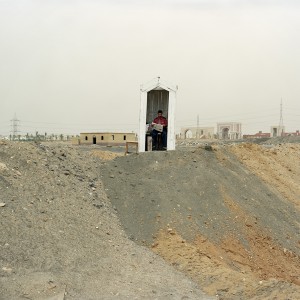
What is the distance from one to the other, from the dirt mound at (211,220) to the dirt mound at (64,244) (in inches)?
18.2

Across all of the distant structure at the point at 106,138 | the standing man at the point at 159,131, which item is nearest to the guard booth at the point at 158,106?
the standing man at the point at 159,131

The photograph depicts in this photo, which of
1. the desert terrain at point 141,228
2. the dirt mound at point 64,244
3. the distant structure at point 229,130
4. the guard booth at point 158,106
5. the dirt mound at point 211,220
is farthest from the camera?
the distant structure at point 229,130

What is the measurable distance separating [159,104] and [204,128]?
43.0 metres

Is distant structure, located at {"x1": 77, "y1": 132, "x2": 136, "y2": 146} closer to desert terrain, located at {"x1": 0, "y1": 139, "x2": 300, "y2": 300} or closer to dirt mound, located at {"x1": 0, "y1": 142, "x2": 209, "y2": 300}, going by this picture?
desert terrain, located at {"x1": 0, "y1": 139, "x2": 300, "y2": 300}

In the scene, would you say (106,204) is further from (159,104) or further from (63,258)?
(159,104)

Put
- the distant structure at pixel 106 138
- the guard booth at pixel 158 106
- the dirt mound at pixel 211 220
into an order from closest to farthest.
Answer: the dirt mound at pixel 211 220, the guard booth at pixel 158 106, the distant structure at pixel 106 138

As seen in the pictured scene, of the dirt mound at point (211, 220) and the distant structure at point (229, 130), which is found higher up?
the distant structure at point (229, 130)

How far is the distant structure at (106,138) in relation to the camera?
129ft

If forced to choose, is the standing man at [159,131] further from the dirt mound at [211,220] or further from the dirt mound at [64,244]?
the dirt mound at [64,244]

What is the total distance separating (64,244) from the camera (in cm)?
934

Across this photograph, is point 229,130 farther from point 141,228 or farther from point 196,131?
point 141,228

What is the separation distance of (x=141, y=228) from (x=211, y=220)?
175cm

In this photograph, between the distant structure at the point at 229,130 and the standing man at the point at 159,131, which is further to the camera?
the distant structure at the point at 229,130

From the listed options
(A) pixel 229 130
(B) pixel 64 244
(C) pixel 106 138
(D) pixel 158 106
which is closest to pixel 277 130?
(A) pixel 229 130
